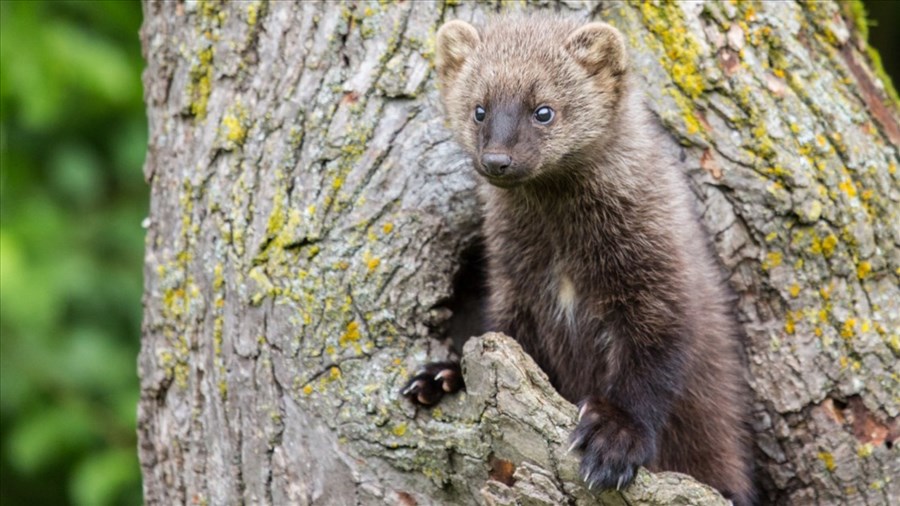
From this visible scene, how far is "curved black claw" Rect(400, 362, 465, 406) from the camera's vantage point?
485 centimetres

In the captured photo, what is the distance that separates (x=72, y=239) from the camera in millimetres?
7199

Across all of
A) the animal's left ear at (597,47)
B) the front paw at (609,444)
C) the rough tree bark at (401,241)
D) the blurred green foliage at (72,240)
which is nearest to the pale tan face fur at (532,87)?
the animal's left ear at (597,47)

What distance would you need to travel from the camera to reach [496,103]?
189 inches

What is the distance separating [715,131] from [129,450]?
161 inches

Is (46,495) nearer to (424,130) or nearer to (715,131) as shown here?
(424,130)

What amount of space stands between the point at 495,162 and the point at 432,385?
1022mm

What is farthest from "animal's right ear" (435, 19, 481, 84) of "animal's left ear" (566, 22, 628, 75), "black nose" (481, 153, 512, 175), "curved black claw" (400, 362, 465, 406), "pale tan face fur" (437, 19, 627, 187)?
"curved black claw" (400, 362, 465, 406)

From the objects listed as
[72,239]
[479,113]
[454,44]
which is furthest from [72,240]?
[479,113]

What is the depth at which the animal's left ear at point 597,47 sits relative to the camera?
4.94 metres

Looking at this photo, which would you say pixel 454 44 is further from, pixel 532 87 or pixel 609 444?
pixel 609 444

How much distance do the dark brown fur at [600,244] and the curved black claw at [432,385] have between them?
1.98 feet

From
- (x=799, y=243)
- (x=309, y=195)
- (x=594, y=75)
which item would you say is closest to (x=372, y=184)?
(x=309, y=195)

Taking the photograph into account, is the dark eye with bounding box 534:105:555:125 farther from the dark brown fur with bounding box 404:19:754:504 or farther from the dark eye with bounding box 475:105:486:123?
the dark eye with bounding box 475:105:486:123

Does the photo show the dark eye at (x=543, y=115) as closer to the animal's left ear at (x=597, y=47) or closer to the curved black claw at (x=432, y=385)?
the animal's left ear at (x=597, y=47)
